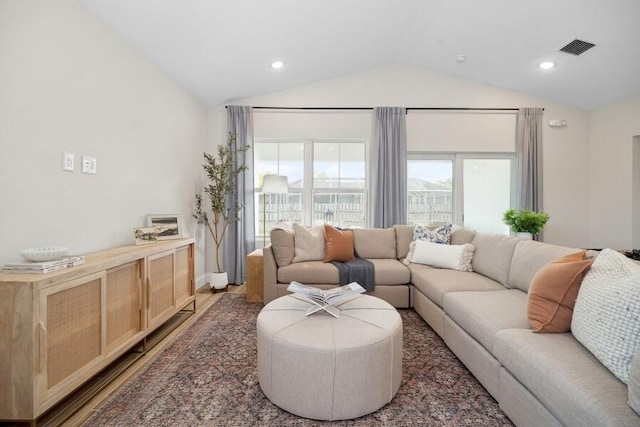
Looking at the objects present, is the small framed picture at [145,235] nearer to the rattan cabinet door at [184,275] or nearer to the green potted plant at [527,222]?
the rattan cabinet door at [184,275]

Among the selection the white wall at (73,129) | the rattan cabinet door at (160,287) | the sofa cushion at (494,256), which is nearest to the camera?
the white wall at (73,129)

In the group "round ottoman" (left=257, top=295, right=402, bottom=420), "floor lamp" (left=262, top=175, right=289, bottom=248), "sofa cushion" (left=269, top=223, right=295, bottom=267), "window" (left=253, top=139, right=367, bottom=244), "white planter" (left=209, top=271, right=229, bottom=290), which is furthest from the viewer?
"window" (left=253, top=139, right=367, bottom=244)

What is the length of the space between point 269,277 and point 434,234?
191 cm

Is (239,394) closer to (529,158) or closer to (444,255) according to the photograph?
(444,255)

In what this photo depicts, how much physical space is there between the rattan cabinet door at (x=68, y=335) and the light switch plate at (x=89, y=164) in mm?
841

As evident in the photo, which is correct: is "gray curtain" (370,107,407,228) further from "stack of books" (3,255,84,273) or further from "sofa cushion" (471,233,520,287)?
"stack of books" (3,255,84,273)

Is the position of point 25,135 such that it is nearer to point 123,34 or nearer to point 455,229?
point 123,34

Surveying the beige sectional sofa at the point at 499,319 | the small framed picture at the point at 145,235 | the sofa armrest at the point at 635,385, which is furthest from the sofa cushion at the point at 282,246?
the sofa armrest at the point at 635,385

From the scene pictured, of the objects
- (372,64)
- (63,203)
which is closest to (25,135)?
(63,203)

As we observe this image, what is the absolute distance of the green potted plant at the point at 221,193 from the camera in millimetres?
3928

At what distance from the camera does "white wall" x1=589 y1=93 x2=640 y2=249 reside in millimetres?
3994

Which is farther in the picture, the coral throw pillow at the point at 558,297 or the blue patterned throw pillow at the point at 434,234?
the blue patterned throw pillow at the point at 434,234

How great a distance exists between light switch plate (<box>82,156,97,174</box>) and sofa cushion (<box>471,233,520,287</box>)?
3.36 metres

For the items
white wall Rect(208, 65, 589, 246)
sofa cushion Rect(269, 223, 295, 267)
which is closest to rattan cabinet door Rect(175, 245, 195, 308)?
sofa cushion Rect(269, 223, 295, 267)
